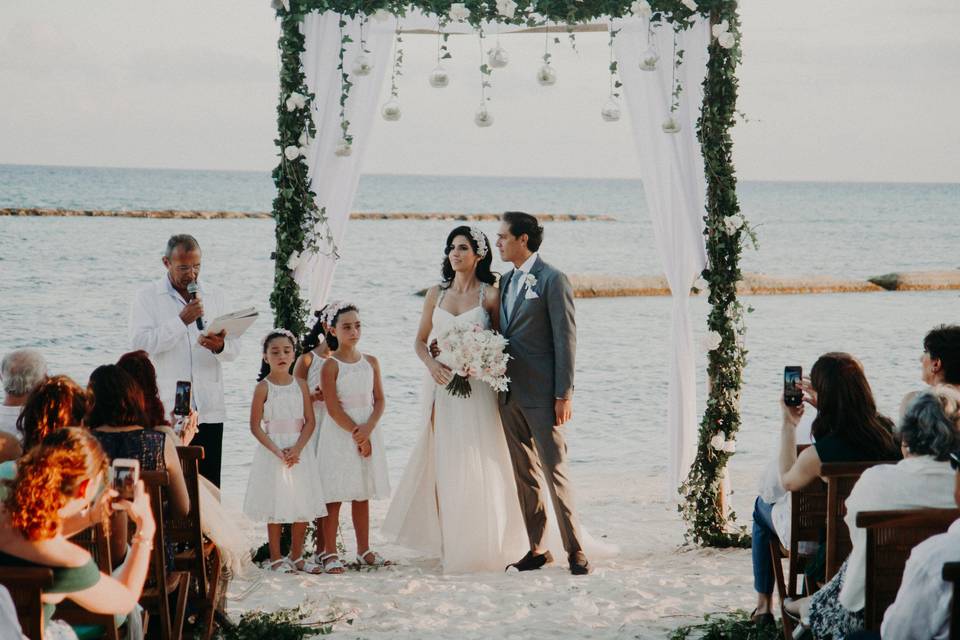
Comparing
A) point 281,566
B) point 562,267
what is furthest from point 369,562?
point 562,267

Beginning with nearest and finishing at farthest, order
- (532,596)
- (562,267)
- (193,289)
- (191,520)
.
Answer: (191,520) → (532,596) → (193,289) → (562,267)

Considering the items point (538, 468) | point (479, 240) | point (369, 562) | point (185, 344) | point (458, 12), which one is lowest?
point (369, 562)

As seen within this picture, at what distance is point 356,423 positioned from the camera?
18.4ft

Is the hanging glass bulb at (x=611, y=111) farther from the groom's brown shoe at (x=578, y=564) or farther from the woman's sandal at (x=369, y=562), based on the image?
the woman's sandal at (x=369, y=562)

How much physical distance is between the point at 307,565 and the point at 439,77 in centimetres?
257

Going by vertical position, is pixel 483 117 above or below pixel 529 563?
above

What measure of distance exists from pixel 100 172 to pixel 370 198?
14.3 m

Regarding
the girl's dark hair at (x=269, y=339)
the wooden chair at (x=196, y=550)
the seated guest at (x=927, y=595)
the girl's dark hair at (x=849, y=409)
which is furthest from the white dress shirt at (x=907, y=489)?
the girl's dark hair at (x=269, y=339)

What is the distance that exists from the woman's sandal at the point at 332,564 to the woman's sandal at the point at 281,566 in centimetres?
16

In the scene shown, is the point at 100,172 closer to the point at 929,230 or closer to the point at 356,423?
the point at 929,230

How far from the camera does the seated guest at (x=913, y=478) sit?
3131 millimetres

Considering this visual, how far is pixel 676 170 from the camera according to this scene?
6020 millimetres

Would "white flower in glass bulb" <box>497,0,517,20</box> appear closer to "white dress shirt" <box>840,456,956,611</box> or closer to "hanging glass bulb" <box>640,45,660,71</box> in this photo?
"hanging glass bulb" <box>640,45,660,71</box>

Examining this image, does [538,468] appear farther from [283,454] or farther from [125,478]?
[125,478]
